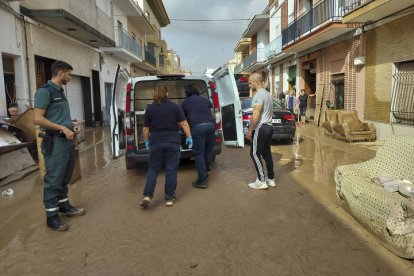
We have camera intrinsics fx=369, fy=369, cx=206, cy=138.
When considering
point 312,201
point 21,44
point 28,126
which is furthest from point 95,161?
point 312,201

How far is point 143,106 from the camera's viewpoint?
24.8ft

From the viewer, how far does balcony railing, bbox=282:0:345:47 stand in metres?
14.0

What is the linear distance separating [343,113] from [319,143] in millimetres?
1338

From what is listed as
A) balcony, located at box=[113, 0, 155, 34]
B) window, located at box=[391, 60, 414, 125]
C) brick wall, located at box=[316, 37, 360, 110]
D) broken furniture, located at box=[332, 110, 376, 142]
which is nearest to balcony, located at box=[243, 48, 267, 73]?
balcony, located at box=[113, 0, 155, 34]

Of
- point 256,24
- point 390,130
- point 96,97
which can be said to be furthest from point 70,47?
point 256,24

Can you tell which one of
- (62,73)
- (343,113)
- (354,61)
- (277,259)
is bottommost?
(277,259)

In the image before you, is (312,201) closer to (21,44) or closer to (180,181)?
(180,181)

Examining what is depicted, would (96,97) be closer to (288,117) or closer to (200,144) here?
(288,117)

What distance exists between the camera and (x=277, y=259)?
133 inches

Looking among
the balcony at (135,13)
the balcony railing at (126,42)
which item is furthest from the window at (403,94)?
the balcony at (135,13)

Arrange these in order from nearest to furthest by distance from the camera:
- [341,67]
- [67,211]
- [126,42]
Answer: [67,211], [341,67], [126,42]

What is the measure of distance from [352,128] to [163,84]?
6470mm

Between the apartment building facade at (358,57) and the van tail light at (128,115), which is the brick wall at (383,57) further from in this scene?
the van tail light at (128,115)

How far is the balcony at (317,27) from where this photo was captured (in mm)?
13648
